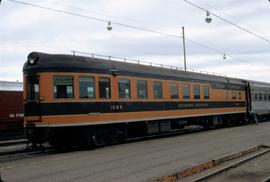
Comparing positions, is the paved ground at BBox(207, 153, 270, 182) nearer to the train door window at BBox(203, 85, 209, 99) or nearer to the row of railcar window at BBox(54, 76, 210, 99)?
the row of railcar window at BBox(54, 76, 210, 99)

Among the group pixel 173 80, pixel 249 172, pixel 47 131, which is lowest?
pixel 249 172

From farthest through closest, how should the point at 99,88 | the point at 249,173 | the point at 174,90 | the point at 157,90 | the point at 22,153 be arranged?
the point at 174,90 < the point at 157,90 < the point at 99,88 < the point at 22,153 < the point at 249,173

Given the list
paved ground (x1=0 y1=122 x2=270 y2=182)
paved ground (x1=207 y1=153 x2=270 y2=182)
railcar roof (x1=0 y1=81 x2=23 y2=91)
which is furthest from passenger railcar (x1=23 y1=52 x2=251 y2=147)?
railcar roof (x1=0 y1=81 x2=23 y2=91)

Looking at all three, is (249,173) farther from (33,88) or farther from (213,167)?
(33,88)

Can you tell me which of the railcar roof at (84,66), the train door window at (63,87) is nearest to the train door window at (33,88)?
the railcar roof at (84,66)

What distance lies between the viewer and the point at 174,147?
63.4 feet

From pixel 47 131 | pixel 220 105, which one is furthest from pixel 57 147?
pixel 220 105

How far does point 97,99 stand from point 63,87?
164cm

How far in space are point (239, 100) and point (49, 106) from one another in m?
21.1

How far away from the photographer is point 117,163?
14.6m

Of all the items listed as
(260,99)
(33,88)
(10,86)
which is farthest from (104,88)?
(260,99)

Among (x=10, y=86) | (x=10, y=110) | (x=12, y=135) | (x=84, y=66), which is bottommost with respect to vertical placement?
(x=12, y=135)

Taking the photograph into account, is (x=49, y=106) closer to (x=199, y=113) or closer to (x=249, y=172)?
(x=249, y=172)

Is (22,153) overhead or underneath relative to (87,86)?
underneath
